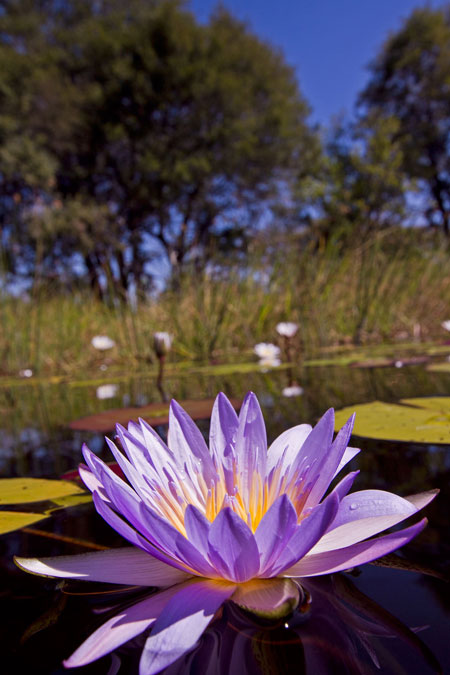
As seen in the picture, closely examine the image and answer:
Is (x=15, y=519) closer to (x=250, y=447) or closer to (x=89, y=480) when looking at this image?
(x=89, y=480)

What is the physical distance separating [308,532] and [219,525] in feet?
0.24

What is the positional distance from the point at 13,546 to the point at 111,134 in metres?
12.9

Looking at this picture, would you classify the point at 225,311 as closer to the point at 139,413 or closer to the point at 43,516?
the point at 139,413

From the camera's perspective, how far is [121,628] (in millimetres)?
355

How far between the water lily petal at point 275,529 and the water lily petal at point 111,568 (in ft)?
0.33

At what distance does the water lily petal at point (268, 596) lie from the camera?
353 mm

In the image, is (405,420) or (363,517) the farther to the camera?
(405,420)

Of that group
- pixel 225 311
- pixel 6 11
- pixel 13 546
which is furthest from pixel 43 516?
pixel 6 11

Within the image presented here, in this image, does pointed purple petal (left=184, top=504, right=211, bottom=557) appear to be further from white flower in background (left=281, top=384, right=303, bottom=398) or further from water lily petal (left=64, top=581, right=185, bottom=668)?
white flower in background (left=281, top=384, right=303, bottom=398)

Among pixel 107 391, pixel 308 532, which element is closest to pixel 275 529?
pixel 308 532

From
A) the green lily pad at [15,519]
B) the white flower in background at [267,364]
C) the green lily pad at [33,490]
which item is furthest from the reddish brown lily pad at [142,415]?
the white flower in background at [267,364]

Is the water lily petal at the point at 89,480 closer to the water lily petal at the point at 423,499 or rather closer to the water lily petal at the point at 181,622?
the water lily petal at the point at 181,622

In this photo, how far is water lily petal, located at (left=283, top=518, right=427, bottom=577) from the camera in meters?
0.38

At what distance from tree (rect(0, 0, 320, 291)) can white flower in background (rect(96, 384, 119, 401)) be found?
8961 millimetres
